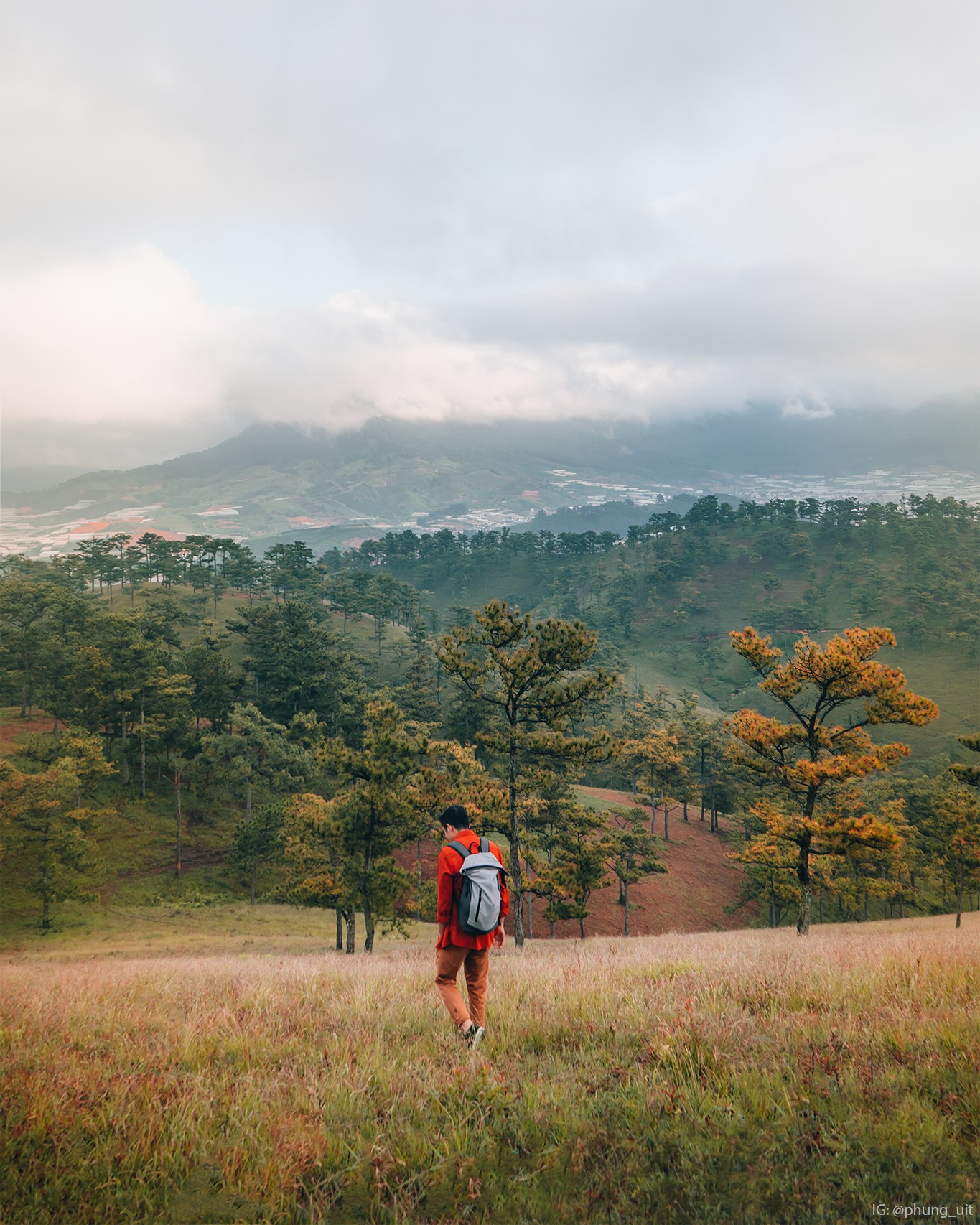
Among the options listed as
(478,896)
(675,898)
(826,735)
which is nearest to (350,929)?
(826,735)

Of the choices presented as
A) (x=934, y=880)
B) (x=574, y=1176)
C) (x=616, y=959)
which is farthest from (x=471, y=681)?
(x=934, y=880)

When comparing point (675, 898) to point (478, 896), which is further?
point (675, 898)

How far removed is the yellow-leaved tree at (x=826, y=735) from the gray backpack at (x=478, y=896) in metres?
15.6

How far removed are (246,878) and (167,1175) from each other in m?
48.9

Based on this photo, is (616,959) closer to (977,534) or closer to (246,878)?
(246,878)

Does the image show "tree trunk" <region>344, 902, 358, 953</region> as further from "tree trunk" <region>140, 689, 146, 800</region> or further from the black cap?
"tree trunk" <region>140, 689, 146, 800</region>

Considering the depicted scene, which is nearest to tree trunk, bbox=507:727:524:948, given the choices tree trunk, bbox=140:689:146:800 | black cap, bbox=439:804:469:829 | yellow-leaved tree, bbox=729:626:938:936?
yellow-leaved tree, bbox=729:626:938:936

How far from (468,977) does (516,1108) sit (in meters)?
1.71

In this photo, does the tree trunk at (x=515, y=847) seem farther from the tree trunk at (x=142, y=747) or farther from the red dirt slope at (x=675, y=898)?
the tree trunk at (x=142, y=747)

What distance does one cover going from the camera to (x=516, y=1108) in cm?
385

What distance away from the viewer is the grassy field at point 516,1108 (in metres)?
3.07

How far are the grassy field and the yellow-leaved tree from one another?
46.7ft

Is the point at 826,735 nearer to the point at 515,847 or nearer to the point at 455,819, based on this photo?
the point at 515,847

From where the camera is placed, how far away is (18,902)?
37.7 metres
